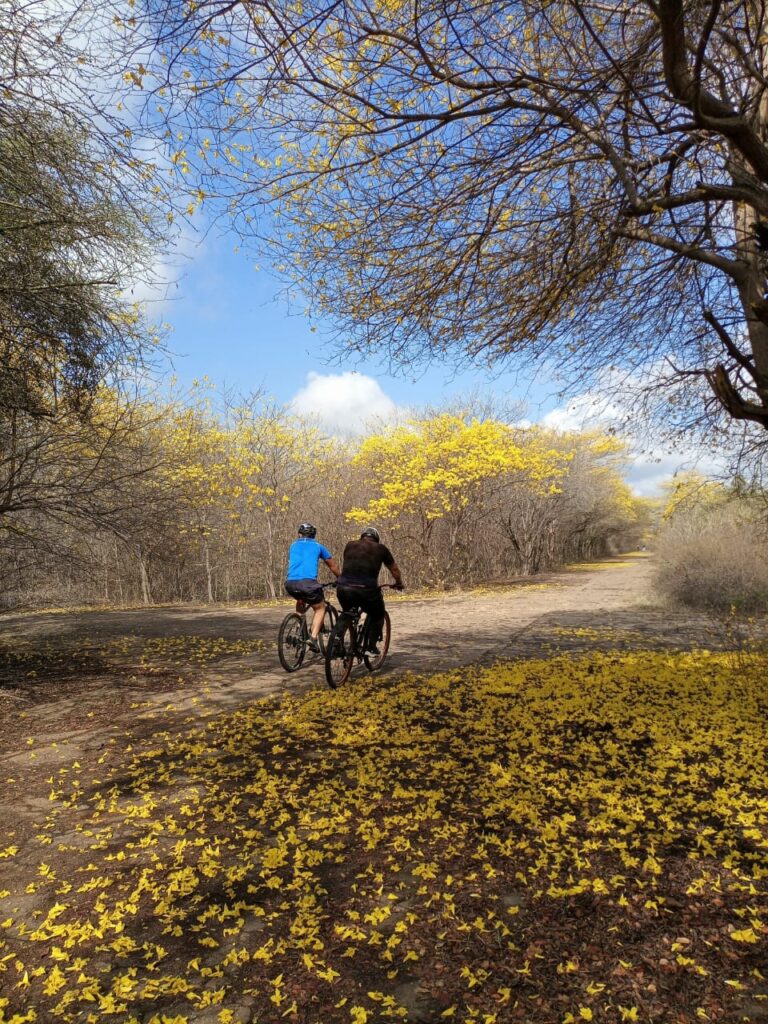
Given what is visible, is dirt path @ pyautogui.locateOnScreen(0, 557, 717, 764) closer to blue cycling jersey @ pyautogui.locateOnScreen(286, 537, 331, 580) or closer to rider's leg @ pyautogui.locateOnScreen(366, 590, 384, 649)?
rider's leg @ pyautogui.locateOnScreen(366, 590, 384, 649)

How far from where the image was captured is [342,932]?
2348 mm

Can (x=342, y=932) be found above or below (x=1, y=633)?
below

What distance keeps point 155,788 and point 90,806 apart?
39 cm

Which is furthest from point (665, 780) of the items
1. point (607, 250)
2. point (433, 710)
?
point (607, 250)

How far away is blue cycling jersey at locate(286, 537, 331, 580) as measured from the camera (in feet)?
22.9

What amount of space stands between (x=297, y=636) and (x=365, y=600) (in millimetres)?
1426

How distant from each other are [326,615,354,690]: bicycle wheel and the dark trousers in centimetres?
21

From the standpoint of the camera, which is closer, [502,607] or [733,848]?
[733,848]

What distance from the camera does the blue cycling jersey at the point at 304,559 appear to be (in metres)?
6.99

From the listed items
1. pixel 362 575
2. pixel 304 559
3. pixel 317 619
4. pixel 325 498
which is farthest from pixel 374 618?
pixel 325 498

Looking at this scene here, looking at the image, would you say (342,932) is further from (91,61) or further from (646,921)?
(91,61)

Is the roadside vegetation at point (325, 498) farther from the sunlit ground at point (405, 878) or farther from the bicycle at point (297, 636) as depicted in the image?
the sunlit ground at point (405, 878)

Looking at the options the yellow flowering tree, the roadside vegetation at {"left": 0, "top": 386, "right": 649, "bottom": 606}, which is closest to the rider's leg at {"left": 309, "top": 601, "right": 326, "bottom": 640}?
the roadside vegetation at {"left": 0, "top": 386, "right": 649, "bottom": 606}

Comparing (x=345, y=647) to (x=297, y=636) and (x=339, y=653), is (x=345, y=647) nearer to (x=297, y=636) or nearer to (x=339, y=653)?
(x=339, y=653)
